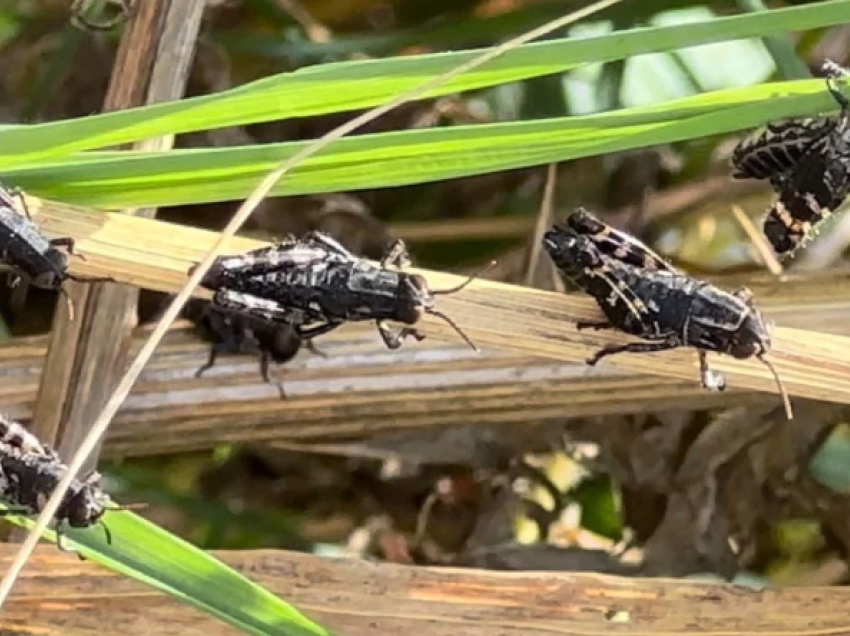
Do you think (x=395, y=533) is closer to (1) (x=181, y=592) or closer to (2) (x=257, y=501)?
(2) (x=257, y=501)

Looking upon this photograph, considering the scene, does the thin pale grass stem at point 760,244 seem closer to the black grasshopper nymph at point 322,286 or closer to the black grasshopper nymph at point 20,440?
the black grasshopper nymph at point 322,286

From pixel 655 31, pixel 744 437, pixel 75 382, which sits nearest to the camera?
pixel 655 31

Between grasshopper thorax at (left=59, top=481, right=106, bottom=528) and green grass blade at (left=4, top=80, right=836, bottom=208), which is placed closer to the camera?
green grass blade at (left=4, top=80, right=836, bottom=208)

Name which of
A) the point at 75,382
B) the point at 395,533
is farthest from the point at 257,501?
the point at 75,382

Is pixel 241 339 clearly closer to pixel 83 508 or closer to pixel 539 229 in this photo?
pixel 83 508

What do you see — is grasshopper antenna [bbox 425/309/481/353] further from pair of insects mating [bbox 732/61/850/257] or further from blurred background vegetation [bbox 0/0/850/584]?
blurred background vegetation [bbox 0/0/850/584]

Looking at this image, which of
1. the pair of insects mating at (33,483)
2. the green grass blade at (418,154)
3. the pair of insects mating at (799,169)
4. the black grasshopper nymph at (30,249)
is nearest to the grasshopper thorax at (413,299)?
the green grass blade at (418,154)

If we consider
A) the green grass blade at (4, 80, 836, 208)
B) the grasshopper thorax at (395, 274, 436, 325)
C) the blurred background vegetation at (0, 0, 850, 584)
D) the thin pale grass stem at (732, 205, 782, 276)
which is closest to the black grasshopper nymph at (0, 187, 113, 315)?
the green grass blade at (4, 80, 836, 208)
